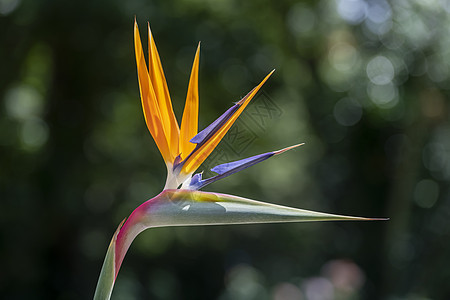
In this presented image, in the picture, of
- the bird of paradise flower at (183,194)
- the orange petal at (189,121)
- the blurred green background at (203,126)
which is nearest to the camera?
the bird of paradise flower at (183,194)

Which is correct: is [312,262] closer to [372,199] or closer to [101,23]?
[372,199]

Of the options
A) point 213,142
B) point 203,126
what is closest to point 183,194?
point 213,142

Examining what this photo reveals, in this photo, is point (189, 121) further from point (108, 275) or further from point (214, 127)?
point (108, 275)

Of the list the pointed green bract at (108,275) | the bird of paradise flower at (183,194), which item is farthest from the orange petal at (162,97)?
the pointed green bract at (108,275)

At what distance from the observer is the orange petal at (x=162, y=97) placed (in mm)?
660

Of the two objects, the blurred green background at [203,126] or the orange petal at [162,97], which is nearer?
the orange petal at [162,97]

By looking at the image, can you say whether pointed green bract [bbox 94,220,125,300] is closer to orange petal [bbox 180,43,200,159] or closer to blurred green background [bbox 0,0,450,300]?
orange petal [bbox 180,43,200,159]

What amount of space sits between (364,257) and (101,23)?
284cm

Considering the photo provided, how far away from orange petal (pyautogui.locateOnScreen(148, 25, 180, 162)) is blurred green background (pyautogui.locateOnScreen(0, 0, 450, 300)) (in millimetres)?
1807

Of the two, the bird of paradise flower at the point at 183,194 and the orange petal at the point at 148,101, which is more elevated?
the orange petal at the point at 148,101

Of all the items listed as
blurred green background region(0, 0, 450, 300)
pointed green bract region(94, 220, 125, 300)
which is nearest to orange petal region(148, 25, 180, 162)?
pointed green bract region(94, 220, 125, 300)

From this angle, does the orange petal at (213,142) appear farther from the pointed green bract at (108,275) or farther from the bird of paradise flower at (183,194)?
the pointed green bract at (108,275)

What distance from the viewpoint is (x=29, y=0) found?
276 centimetres

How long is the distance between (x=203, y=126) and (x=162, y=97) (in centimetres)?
242
